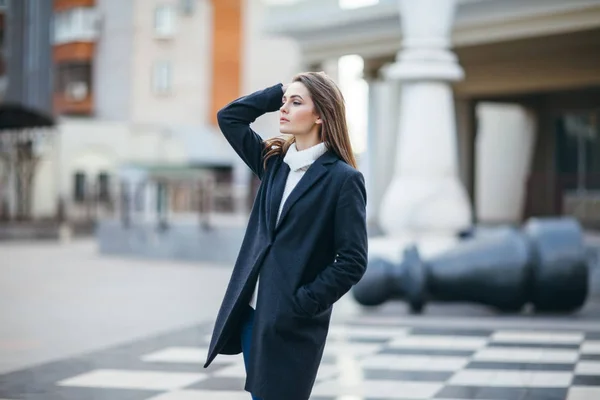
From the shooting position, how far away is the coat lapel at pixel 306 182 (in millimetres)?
3885

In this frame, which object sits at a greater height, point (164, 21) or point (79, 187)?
point (164, 21)

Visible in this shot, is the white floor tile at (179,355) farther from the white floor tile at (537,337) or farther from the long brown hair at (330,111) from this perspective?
the long brown hair at (330,111)

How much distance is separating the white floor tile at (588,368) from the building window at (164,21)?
35.9 meters

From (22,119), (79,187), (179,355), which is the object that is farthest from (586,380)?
(79,187)

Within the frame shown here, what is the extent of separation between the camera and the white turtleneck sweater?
13.0 ft

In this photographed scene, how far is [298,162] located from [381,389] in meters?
3.13

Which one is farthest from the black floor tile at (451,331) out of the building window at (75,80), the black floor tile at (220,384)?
the building window at (75,80)

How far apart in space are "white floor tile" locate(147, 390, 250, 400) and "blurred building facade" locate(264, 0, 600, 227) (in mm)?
7357

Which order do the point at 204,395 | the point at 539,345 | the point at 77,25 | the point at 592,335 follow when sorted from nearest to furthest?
the point at 204,395 → the point at 539,345 → the point at 592,335 → the point at 77,25

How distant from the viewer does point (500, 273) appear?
33.5 ft

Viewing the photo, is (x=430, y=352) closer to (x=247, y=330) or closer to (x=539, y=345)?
(x=539, y=345)

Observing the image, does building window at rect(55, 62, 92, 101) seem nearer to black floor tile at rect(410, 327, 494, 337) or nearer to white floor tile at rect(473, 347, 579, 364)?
black floor tile at rect(410, 327, 494, 337)

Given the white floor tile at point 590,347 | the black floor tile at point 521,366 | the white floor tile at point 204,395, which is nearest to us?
the white floor tile at point 204,395

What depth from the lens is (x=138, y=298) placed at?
43.0 feet
